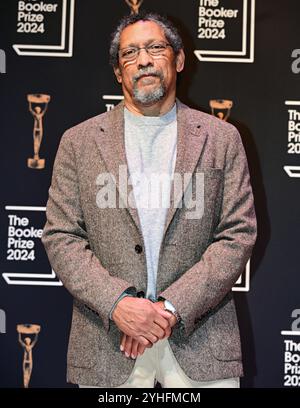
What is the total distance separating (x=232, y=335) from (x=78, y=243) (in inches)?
26.3

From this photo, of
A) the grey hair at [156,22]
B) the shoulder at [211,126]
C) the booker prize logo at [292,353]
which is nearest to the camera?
the shoulder at [211,126]

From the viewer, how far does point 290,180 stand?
10.3ft

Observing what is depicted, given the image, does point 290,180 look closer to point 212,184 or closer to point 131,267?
point 212,184

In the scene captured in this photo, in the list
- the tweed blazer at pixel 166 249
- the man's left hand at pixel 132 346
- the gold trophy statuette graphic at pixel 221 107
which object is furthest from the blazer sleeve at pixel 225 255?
the gold trophy statuette graphic at pixel 221 107

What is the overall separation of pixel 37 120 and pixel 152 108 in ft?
2.63

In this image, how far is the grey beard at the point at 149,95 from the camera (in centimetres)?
257

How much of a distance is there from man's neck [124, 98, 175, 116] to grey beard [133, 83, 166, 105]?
0.03m

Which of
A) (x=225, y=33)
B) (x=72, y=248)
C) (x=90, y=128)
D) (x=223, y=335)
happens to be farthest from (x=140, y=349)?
(x=225, y=33)

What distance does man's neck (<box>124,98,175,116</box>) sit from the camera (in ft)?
8.60

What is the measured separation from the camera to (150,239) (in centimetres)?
241

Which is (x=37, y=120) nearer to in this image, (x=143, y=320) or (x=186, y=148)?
(x=186, y=148)

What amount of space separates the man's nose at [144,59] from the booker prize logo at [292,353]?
1.38m

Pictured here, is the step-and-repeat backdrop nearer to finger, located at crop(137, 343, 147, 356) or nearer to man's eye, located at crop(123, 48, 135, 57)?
man's eye, located at crop(123, 48, 135, 57)

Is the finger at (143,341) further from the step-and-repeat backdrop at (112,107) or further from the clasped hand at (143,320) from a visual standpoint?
the step-and-repeat backdrop at (112,107)
